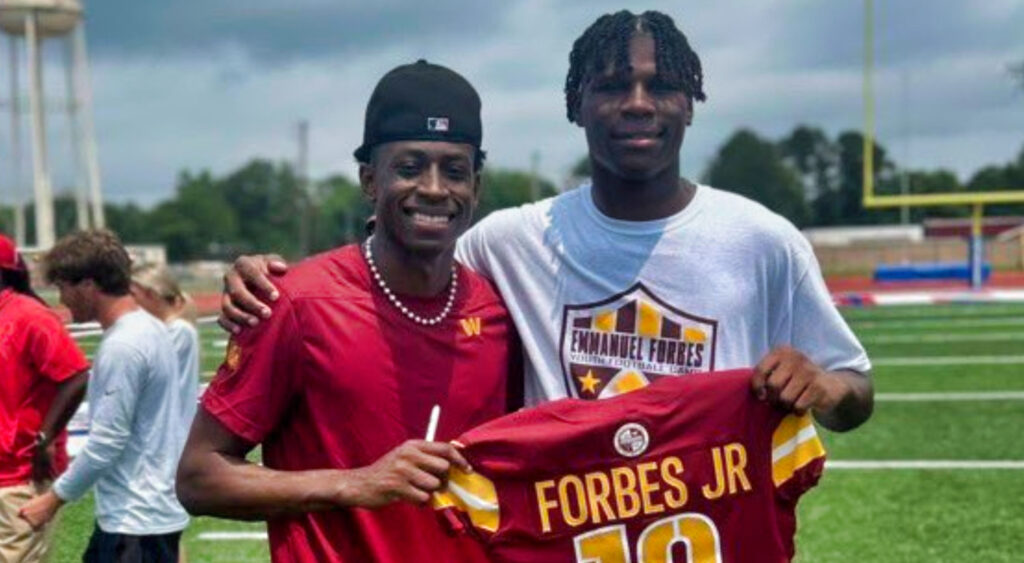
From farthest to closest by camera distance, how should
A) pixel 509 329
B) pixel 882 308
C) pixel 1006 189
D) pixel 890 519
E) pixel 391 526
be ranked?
pixel 882 308
pixel 1006 189
pixel 890 519
pixel 509 329
pixel 391 526

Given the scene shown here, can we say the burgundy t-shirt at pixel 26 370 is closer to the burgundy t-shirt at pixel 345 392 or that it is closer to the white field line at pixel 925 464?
the burgundy t-shirt at pixel 345 392

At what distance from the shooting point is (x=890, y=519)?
27.8 feet

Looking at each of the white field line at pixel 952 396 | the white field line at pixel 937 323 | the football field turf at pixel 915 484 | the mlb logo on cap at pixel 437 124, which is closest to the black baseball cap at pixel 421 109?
the mlb logo on cap at pixel 437 124

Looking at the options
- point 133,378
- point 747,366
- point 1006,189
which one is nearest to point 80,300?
point 133,378

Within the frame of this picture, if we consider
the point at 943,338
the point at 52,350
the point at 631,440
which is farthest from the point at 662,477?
the point at 943,338

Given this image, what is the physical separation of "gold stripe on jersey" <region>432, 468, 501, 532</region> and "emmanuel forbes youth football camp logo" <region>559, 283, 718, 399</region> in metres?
0.39

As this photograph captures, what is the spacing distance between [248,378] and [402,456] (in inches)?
13.4

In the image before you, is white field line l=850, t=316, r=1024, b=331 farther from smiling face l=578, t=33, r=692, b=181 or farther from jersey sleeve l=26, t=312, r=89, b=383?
smiling face l=578, t=33, r=692, b=181

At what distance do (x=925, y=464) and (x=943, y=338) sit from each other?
10.3m

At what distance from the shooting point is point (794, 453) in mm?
2818

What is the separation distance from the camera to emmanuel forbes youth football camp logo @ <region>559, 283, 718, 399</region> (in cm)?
291

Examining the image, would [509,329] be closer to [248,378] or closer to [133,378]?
[248,378]

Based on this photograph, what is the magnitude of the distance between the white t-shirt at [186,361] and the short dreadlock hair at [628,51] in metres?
2.83

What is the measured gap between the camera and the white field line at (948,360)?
1669 cm
